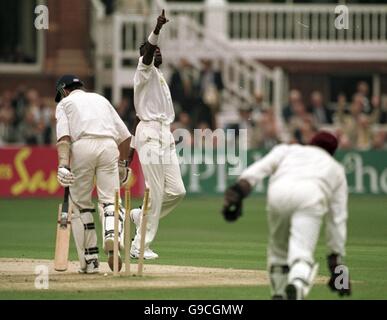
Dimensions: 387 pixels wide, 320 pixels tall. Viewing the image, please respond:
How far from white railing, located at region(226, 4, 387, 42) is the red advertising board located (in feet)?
30.4

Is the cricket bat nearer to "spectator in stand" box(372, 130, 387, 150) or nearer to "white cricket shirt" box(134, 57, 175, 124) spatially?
"white cricket shirt" box(134, 57, 175, 124)

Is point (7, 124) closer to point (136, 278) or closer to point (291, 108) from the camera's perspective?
point (291, 108)

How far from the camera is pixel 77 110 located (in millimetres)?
15180

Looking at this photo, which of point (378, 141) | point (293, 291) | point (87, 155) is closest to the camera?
point (293, 291)

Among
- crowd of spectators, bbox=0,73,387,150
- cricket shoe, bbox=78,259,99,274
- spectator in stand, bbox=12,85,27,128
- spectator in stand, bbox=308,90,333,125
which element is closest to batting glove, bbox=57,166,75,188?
cricket shoe, bbox=78,259,99,274

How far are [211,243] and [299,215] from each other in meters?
8.89

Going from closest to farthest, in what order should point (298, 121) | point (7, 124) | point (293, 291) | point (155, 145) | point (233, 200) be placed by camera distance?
point (293, 291) → point (233, 200) → point (155, 145) → point (7, 124) → point (298, 121)

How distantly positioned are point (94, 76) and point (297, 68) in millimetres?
5800

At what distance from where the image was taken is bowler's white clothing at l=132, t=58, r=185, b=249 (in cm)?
1675

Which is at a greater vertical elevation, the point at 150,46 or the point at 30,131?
the point at 150,46

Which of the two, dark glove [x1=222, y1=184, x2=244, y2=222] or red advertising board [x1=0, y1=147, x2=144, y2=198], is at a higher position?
dark glove [x1=222, y1=184, x2=244, y2=222]

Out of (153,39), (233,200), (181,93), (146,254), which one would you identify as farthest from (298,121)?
(233,200)

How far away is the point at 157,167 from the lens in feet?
55.1

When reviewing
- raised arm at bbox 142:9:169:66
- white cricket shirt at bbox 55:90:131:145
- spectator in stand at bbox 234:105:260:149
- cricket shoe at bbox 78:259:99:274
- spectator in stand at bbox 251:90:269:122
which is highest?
raised arm at bbox 142:9:169:66
